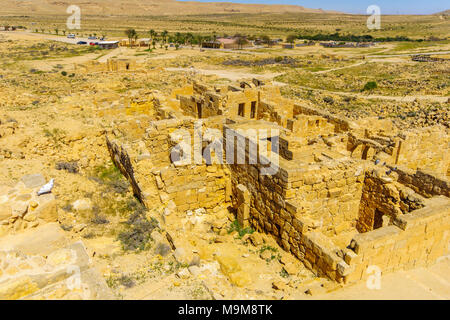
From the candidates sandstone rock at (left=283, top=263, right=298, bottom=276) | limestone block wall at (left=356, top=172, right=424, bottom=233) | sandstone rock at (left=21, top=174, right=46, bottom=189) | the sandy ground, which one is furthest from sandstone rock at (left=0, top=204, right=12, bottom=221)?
limestone block wall at (left=356, top=172, right=424, bottom=233)

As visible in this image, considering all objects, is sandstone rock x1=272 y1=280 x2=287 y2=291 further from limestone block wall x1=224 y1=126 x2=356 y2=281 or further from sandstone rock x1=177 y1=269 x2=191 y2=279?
sandstone rock x1=177 y1=269 x2=191 y2=279

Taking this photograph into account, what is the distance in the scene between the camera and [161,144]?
10.2 m

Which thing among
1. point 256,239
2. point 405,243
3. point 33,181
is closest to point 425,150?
point 405,243

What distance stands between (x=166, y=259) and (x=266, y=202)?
2986 mm

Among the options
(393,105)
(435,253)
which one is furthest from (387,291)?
(393,105)

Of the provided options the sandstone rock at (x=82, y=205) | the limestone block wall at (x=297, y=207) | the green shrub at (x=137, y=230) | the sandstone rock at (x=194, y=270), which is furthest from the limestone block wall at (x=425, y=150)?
the sandstone rock at (x=82, y=205)

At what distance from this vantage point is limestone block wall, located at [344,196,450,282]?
630 centimetres

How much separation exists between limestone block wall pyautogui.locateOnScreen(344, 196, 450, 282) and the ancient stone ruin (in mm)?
25

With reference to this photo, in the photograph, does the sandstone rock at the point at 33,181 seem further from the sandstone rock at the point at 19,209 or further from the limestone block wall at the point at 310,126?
the limestone block wall at the point at 310,126

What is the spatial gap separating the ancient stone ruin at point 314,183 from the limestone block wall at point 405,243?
0.02m

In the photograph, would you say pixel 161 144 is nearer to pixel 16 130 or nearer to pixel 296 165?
pixel 296 165

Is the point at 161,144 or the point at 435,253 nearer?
the point at 435,253
